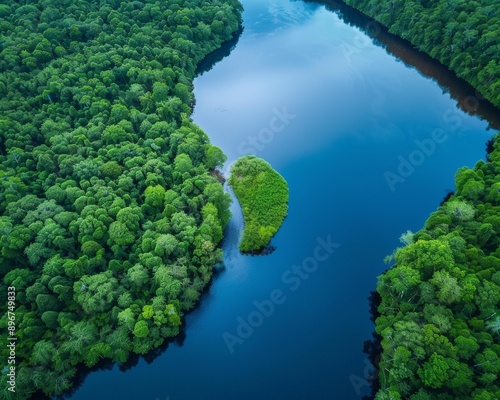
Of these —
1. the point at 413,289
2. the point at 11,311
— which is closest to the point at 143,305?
the point at 11,311

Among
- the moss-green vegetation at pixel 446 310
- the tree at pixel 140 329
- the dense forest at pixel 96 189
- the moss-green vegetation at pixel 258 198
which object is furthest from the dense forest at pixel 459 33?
the tree at pixel 140 329

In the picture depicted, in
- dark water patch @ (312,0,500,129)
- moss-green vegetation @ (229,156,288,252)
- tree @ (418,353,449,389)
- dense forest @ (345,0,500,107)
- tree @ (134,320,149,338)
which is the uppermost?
dense forest @ (345,0,500,107)

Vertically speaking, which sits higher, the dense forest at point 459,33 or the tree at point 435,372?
the dense forest at point 459,33

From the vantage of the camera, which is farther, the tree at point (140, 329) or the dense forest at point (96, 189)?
the dense forest at point (96, 189)

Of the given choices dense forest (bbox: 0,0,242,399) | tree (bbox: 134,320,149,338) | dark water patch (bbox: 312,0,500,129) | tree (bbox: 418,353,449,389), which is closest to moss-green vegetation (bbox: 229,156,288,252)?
dense forest (bbox: 0,0,242,399)

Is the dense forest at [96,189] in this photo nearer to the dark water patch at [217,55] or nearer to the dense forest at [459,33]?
the dark water patch at [217,55]

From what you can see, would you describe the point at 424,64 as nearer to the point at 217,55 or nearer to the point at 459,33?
the point at 459,33

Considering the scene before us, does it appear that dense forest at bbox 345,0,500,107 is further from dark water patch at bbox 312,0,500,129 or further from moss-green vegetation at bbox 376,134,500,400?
moss-green vegetation at bbox 376,134,500,400
